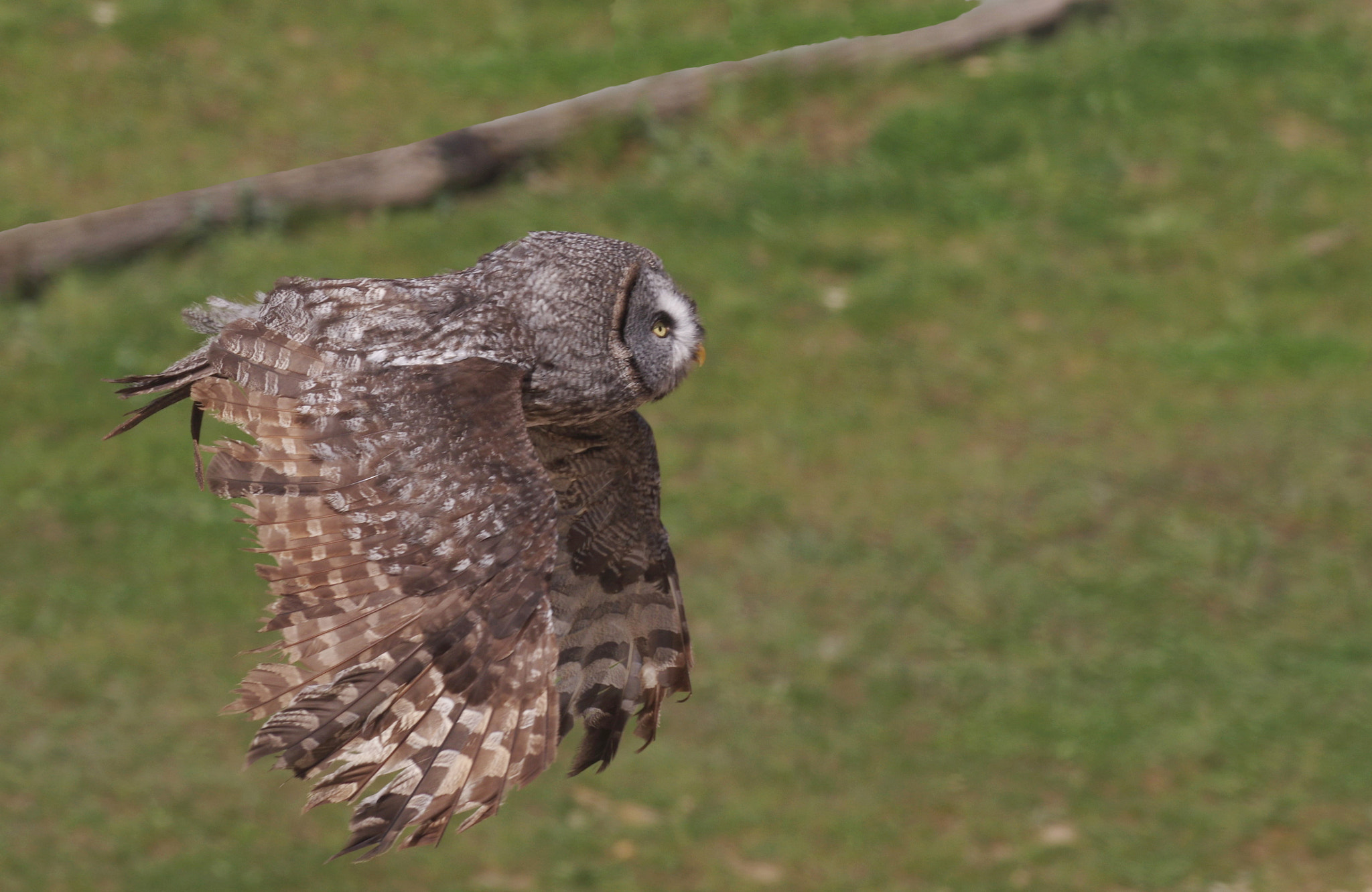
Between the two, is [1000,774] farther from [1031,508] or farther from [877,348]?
[877,348]

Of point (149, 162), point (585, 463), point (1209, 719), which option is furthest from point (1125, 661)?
point (149, 162)

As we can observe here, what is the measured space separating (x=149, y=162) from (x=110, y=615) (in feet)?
14.6

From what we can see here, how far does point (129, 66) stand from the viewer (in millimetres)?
15328

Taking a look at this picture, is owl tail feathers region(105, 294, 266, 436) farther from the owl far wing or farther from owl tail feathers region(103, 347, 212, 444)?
the owl far wing

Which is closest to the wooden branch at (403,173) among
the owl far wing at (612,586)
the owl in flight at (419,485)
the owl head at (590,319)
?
the owl in flight at (419,485)

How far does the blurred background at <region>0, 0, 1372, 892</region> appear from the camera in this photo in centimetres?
1033

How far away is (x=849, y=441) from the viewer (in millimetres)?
13391

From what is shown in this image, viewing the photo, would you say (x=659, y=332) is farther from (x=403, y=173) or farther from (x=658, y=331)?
(x=403, y=173)

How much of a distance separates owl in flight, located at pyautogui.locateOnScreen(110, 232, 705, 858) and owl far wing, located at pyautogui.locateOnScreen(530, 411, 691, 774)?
0.18 metres

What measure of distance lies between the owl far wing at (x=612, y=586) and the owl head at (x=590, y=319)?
487 mm

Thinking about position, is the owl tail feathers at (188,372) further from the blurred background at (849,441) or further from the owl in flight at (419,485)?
the blurred background at (849,441)

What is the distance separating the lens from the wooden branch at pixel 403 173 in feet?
45.5

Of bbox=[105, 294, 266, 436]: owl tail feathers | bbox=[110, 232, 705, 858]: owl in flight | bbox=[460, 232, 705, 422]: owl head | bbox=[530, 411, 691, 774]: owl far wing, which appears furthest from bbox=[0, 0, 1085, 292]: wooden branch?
bbox=[460, 232, 705, 422]: owl head

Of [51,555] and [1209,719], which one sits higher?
[51,555]
